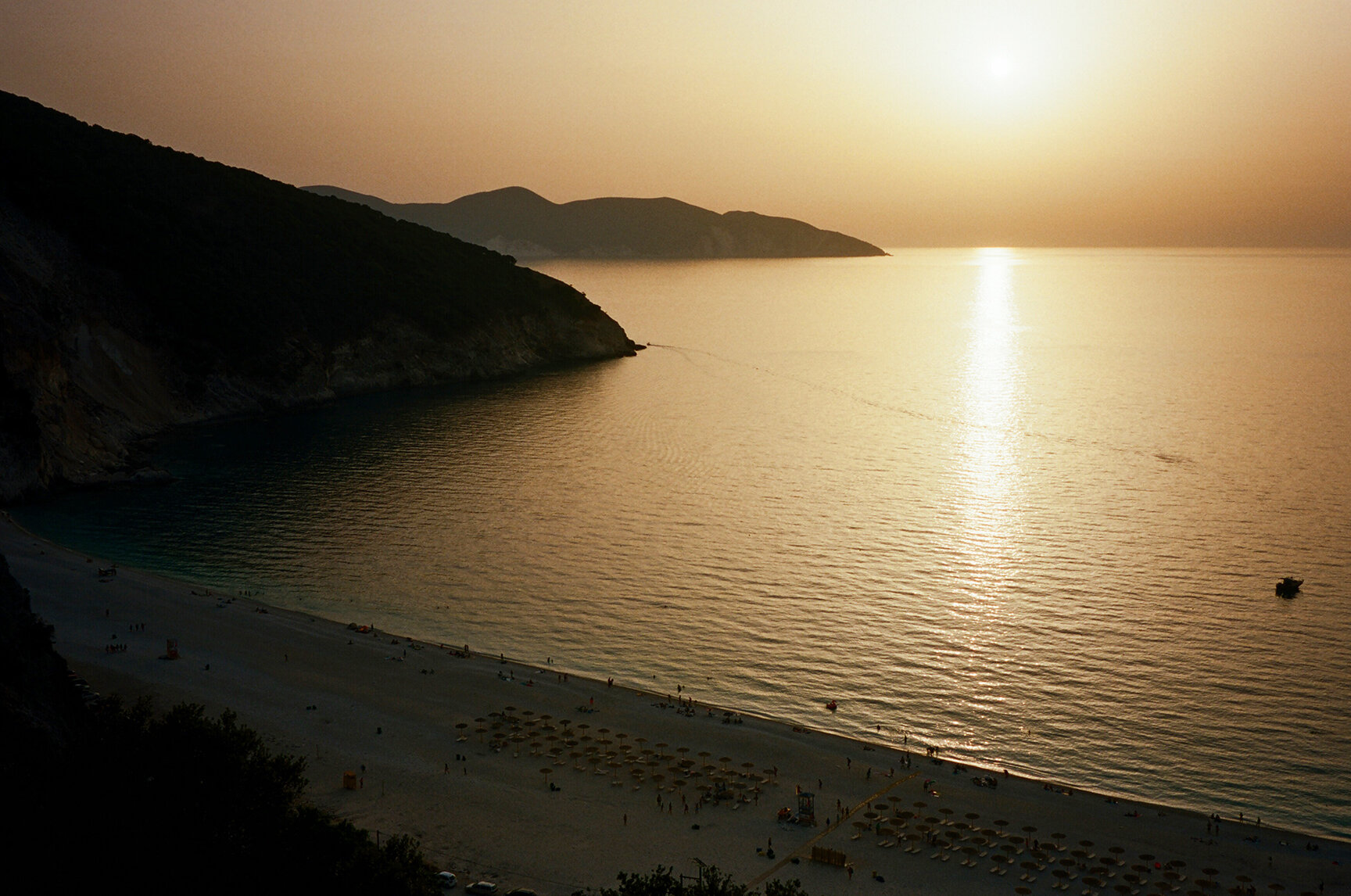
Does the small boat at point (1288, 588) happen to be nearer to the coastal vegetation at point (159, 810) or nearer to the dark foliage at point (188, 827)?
the coastal vegetation at point (159, 810)

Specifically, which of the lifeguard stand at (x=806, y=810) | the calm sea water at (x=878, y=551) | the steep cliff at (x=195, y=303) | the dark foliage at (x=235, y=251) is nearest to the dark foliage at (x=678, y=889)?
the lifeguard stand at (x=806, y=810)

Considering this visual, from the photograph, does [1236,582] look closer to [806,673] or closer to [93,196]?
[806,673]

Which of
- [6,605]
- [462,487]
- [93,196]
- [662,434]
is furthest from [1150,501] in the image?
[93,196]

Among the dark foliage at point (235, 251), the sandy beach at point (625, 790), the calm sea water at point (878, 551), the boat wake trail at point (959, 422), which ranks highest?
the dark foliage at point (235, 251)

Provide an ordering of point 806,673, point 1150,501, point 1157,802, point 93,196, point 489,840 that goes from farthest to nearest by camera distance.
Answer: point 93,196 → point 1150,501 → point 806,673 → point 1157,802 → point 489,840

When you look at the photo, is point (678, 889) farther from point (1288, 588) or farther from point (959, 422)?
point (959, 422)

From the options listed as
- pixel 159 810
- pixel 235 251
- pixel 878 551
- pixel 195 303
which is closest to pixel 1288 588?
pixel 878 551

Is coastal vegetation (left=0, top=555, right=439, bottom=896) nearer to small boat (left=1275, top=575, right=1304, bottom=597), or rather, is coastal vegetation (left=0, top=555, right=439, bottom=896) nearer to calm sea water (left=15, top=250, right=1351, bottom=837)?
calm sea water (left=15, top=250, right=1351, bottom=837)

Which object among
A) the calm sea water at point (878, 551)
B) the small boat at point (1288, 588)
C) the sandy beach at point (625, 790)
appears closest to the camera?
the sandy beach at point (625, 790)
